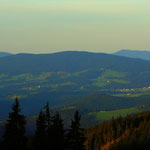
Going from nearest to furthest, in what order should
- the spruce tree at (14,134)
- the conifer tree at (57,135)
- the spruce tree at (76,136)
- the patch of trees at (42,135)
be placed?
1. the spruce tree at (14,134)
2. the patch of trees at (42,135)
3. the spruce tree at (76,136)
4. the conifer tree at (57,135)

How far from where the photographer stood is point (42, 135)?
47.5m

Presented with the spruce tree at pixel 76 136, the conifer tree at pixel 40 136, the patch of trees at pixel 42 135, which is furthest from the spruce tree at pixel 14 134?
the spruce tree at pixel 76 136

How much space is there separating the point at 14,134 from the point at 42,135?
4270 mm

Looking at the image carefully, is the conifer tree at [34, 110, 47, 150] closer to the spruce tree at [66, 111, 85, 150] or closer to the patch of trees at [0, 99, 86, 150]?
the patch of trees at [0, 99, 86, 150]

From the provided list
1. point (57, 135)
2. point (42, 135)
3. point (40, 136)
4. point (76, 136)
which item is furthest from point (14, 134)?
point (76, 136)

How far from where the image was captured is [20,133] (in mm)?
44875

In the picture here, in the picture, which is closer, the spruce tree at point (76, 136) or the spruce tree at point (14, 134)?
the spruce tree at point (14, 134)

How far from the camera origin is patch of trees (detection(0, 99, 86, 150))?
44375 mm

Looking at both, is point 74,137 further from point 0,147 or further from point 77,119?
point 0,147

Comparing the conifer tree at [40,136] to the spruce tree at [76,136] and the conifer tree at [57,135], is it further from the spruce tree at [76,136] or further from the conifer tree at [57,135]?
the spruce tree at [76,136]

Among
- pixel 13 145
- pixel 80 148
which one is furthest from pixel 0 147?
pixel 80 148

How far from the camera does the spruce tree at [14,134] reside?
145ft

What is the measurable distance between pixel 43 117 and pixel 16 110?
543 cm

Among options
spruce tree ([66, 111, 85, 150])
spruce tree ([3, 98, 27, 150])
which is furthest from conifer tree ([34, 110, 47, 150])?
spruce tree ([66, 111, 85, 150])
